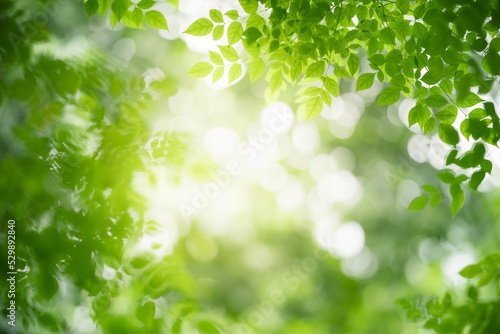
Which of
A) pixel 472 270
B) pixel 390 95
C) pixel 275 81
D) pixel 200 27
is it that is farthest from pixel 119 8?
pixel 472 270

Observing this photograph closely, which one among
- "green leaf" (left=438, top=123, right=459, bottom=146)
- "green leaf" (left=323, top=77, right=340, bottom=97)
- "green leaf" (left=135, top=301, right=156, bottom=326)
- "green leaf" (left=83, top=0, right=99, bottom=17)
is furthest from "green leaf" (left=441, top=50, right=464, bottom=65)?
"green leaf" (left=135, top=301, right=156, bottom=326)

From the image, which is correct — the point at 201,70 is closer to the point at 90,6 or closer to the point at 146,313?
the point at 90,6

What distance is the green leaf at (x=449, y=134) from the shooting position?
1.40 meters

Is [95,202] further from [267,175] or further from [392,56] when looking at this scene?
[267,175]

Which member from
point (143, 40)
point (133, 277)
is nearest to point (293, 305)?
point (143, 40)

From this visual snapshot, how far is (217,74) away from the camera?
1554 mm

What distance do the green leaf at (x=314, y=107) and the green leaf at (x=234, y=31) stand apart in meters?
0.42

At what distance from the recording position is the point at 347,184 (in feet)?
33.1

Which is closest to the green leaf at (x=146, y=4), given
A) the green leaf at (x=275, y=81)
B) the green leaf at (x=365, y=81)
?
the green leaf at (x=275, y=81)

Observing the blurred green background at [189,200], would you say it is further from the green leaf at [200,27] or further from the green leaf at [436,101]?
the green leaf at [436,101]

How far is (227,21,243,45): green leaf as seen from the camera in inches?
58.1

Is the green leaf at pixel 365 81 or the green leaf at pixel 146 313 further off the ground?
the green leaf at pixel 365 81

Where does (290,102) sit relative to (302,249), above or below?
above

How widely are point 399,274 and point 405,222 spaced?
4.61ft
